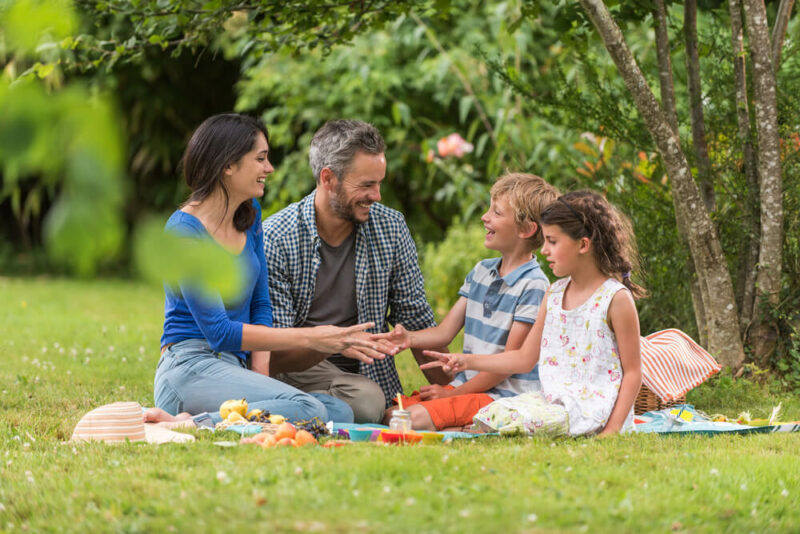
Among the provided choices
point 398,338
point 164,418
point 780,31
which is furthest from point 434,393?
point 780,31

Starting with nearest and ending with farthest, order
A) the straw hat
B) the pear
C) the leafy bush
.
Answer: the straw hat < the pear < the leafy bush

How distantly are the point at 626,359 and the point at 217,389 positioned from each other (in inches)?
62.1

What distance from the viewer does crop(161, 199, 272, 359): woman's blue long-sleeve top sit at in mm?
3496

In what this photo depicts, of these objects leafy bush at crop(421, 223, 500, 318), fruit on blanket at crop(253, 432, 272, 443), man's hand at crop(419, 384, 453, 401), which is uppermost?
fruit on blanket at crop(253, 432, 272, 443)

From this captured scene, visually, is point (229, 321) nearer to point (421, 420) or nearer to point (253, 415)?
point (253, 415)

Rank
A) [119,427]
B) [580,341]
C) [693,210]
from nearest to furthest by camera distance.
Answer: [119,427] < [580,341] < [693,210]

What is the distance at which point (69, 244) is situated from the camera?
1.08m

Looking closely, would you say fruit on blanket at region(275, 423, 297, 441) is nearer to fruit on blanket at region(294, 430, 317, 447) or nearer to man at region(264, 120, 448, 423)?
fruit on blanket at region(294, 430, 317, 447)

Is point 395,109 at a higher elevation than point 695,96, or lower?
lower

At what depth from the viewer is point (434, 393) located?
152 inches

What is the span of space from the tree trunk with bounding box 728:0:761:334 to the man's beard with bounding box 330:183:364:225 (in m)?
2.12

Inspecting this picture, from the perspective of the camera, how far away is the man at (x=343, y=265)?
3.95 m

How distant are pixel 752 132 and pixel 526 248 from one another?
1.66 m

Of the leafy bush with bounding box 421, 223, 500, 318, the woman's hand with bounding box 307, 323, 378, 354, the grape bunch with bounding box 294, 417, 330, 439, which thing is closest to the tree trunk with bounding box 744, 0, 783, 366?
the woman's hand with bounding box 307, 323, 378, 354
